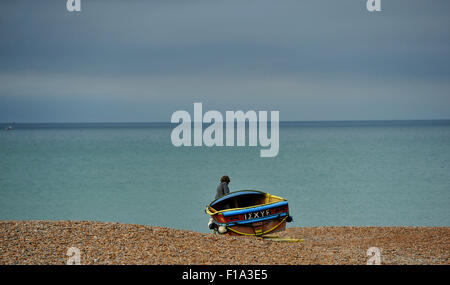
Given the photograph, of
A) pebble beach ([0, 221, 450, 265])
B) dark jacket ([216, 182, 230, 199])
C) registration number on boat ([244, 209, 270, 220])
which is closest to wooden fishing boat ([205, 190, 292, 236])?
registration number on boat ([244, 209, 270, 220])

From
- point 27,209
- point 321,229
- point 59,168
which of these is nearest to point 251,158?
point 59,168

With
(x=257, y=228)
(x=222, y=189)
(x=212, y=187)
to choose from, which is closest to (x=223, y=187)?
(x=222, y=189)

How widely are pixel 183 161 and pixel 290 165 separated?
1620 centimetres

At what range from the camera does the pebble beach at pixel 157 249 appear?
1224 cm

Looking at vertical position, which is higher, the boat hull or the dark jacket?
the dark jacket

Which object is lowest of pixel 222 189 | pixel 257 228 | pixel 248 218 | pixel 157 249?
pixel 157 249

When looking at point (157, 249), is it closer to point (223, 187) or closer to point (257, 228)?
point (257, 228)

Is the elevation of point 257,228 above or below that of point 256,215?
below

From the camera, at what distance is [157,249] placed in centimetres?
1301

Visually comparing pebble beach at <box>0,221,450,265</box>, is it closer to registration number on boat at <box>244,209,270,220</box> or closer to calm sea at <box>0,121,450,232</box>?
registration number on boat at <box>244,209,270,220</box>

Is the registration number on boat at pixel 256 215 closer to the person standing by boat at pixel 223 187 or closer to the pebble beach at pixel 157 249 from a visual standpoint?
the pebble beach at pixel 157 249

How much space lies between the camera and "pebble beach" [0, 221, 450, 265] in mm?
12242

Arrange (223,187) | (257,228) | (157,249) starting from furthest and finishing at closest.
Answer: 1. (223,187)
2. (257,228)
3. (157,249)
